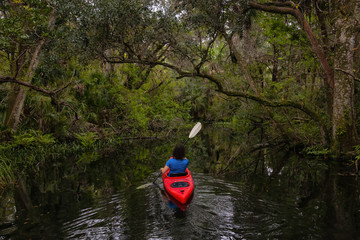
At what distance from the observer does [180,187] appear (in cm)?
568

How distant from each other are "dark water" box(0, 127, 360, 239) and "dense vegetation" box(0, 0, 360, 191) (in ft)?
6.56

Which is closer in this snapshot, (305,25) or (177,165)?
(177,165)

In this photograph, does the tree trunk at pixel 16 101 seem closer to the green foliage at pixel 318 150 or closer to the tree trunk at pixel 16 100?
the tree trunk at pixel 16 100

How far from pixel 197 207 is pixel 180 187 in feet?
1.83

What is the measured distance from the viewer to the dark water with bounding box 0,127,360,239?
4223 mm

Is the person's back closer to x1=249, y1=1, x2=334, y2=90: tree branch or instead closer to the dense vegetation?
the dense vegetation

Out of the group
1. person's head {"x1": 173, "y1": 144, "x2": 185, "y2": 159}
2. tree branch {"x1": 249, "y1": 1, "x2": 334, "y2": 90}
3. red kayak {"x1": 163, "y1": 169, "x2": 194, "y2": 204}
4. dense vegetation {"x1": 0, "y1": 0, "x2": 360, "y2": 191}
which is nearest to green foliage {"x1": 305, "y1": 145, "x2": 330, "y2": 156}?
dense vegetation {"x1": 0, "y1": 0, "x2": 360, "y2": 191}

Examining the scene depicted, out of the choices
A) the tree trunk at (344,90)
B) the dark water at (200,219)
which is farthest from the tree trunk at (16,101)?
the tree trunk at (344,90)

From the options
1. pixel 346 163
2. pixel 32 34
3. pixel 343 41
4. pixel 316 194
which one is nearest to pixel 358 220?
pixel 316 194

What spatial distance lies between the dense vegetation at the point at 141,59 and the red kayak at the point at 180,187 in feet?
15.1

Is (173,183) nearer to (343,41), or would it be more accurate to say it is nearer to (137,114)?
(343,41)

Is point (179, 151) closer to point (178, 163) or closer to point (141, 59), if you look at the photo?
point (178, 163)

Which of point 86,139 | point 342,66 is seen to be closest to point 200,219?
point 342,66

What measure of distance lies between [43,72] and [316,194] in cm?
1238
